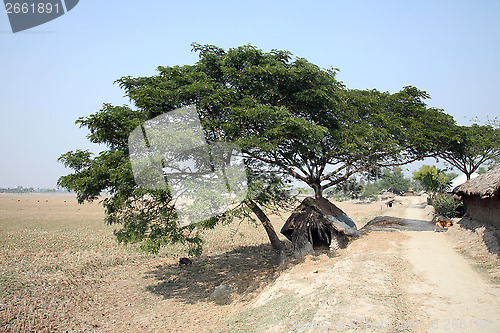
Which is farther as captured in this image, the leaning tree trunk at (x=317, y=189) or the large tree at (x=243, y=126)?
the leaning tree trunk at (x=317, y=189)

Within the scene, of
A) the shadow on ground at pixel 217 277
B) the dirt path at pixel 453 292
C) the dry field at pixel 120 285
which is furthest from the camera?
the shadow on ground at pixel 217 277

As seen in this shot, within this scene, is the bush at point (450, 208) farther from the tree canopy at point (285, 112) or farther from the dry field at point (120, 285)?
the dry field at point (120, 285)

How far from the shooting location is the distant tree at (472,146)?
1478 centimetres

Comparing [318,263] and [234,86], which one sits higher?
[234,86]

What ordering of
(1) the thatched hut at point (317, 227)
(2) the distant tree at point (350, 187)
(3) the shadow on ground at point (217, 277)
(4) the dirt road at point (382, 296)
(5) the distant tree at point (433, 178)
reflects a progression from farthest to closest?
(5) the distant tree at point (433, 178)
(2) the distant tree at point (350, 187)
(1) the thatched hut at point (317, 227)
(3) the shadow on ground at point (217, 277)
(4) the dirt road at point (382, 296)

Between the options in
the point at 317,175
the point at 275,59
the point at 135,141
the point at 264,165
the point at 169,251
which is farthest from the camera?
the point at 169,251

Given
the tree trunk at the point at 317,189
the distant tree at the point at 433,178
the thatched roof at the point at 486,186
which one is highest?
the tree trunk at the point at 317,189

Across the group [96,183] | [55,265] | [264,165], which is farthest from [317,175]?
[55,265]

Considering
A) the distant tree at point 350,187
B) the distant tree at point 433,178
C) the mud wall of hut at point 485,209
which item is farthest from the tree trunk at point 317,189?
the distant tree at point 433,178

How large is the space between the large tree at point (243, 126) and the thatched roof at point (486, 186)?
2311 mm

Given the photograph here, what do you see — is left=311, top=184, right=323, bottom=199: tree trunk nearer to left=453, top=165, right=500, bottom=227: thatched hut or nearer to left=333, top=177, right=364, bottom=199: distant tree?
left=333, top=177, right=364, bottom=199: distant tree

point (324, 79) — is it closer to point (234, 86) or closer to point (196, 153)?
point (234, 86)

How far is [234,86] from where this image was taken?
36.0ft

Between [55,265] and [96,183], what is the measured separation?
625cm
